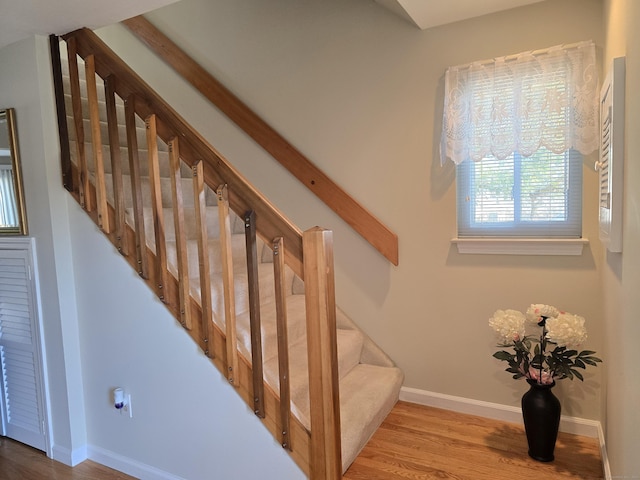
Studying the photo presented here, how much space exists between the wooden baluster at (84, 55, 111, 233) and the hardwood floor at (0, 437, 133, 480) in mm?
1252

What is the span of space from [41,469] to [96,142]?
5.70 ft

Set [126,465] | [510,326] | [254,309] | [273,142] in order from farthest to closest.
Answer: [273,142] < [126,465] < [510,326] < [254,309]

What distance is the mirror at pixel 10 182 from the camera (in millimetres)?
2109

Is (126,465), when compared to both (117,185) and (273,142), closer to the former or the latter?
(117,185)

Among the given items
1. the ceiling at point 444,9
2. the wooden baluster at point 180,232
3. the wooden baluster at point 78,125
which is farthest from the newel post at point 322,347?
the ceiling at point 444,9

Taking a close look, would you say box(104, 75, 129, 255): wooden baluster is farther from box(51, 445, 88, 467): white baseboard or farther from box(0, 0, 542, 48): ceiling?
box(51, 445, 88, 467): white baseboard

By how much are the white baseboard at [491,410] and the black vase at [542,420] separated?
223mm

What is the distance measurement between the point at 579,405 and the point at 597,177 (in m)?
1.19

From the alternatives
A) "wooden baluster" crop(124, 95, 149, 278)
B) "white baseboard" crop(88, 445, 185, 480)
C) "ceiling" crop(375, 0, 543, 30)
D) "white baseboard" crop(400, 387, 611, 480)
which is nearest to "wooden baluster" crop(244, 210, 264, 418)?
"wooden baluster" crop(124, 95, 149, 278)

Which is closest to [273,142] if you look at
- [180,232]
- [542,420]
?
Answer: [180,232]

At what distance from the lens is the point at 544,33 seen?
2.03 meters

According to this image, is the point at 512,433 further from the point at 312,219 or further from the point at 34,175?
the point at 34,175

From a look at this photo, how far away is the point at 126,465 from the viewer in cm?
205

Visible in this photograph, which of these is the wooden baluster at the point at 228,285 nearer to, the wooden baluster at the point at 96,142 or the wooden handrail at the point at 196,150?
the wooden handrail at the point at 196,150
